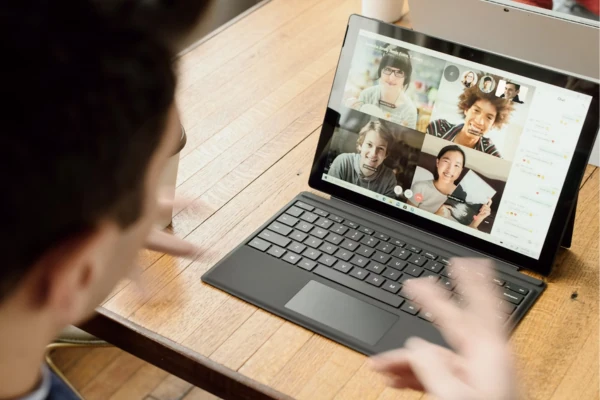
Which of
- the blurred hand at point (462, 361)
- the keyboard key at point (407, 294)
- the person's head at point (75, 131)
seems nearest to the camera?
the person's head at point (75, 131)

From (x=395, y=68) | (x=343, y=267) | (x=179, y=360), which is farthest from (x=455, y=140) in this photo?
(x=179, y=360)

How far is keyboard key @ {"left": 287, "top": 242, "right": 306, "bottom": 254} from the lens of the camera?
1183 mm

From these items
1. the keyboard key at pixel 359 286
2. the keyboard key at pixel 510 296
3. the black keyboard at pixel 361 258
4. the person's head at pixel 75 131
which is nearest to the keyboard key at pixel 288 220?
the black keyboard at pixel 361 258

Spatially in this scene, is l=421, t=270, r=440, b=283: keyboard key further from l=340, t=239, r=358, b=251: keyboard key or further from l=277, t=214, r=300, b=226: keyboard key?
l=277, t=214, r=300, b=226: keyboard key

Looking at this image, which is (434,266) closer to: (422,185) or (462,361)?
(422,185)

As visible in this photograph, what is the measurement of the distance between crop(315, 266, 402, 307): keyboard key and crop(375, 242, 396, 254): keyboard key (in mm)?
52

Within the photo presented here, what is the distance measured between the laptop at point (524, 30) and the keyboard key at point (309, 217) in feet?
1.21

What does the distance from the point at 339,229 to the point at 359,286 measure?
12 centimetres

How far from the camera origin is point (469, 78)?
1.16 metres

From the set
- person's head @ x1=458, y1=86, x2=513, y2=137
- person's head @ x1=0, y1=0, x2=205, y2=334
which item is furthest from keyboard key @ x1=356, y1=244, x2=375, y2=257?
person's head @ x1=0, y1=0, x2=205, y2=334

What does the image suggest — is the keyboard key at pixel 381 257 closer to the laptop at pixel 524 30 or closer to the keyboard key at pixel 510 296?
the keyboard key at pixel 510 296

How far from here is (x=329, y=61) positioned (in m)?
1.66

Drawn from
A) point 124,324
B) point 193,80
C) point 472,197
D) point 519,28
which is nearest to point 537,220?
point 472,197

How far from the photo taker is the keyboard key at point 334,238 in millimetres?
1194
